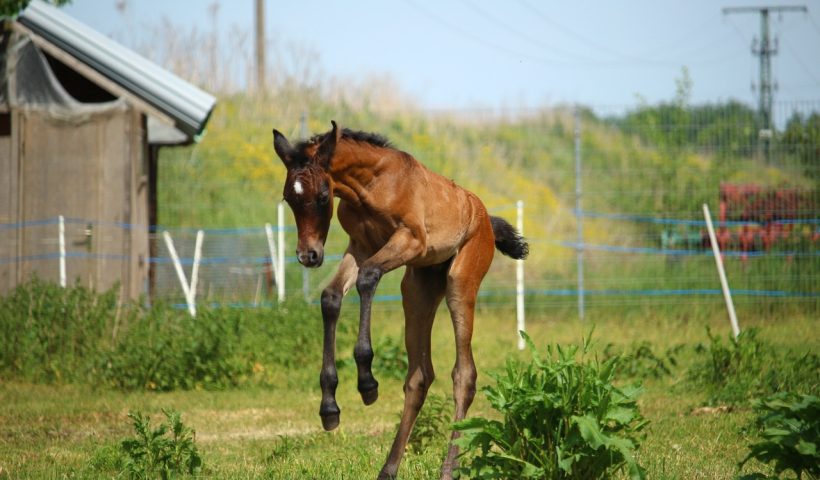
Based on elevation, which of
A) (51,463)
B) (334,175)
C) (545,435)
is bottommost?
(51,463)

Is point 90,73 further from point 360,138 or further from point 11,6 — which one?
point 360,138

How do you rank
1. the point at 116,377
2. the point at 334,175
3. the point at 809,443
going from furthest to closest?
the point at 116,377
the point at 334,175
the point at 809,443

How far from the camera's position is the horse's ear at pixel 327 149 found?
5.80 metres

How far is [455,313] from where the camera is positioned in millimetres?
6516

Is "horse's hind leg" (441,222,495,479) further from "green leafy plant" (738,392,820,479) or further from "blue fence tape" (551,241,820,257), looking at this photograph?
"blue fence tape" (551,241,820,257)

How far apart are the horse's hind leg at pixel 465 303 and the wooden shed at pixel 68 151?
7.87 m

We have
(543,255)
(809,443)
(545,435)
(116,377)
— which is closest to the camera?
(809,443)

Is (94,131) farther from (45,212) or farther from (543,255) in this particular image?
(543,255)

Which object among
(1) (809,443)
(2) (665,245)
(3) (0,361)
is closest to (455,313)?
(1) (809,443)

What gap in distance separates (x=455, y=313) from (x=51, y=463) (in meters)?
2.98

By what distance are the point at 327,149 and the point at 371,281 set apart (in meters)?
0.83

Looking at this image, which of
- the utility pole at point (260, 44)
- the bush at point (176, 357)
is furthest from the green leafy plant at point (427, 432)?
the utility pole at point (260, 44)

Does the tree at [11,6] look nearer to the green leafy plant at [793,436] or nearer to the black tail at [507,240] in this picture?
the black tail at [507,240]

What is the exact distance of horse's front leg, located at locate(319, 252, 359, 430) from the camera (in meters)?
5.51
